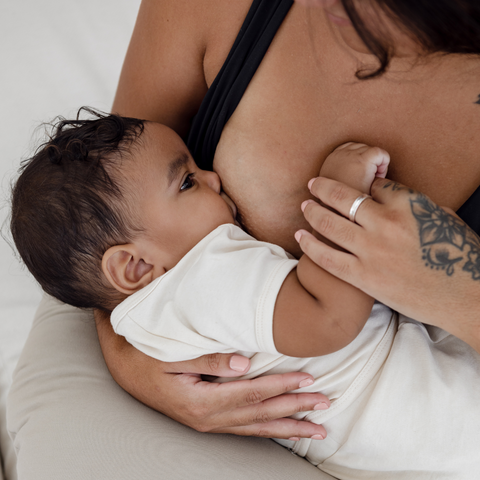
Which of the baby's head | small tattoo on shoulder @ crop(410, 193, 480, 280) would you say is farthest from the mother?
the baby's head

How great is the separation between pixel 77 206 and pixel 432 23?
753 mm

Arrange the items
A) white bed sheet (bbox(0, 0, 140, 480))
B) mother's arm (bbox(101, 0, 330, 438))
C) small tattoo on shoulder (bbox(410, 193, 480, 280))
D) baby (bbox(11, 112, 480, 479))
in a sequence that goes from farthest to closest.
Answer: white bed sheet (bbox(0, 0, 140, 480)) < mother's arm (bbox(101, 0, 330, 438)) < baby (bbox(11, 112, 480, 479)) < small tattoo on shoulder (bbox(410, 193, 480, 280))

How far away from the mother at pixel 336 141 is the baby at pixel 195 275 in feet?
0.20

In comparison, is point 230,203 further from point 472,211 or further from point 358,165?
point 472,211

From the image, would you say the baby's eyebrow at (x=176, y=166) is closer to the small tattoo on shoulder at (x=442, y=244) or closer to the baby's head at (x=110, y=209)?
the baby's head at (x=110, y=209)

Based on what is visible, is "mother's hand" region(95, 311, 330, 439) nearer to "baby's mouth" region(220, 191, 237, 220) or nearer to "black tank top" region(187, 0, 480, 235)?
"baby's mouth" region(220, 191, 237, 220)

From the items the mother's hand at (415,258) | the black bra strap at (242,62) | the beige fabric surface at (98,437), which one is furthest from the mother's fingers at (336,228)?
the beige fabric surface at (98,437)

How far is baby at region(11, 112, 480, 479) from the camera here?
0.83 meters

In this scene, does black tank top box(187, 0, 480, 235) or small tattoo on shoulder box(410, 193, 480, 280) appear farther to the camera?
black tank top box(187, 0, 480, 235)

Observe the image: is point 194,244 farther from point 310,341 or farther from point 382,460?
point 382,460

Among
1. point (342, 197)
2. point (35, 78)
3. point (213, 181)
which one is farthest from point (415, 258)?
point (35, 78)

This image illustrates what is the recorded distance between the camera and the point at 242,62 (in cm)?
97

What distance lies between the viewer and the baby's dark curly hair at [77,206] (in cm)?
90

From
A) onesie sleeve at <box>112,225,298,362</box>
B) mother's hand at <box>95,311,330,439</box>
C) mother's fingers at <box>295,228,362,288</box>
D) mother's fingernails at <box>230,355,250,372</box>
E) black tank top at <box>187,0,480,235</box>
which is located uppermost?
black tank top at <box>187,0,480,235</box>
